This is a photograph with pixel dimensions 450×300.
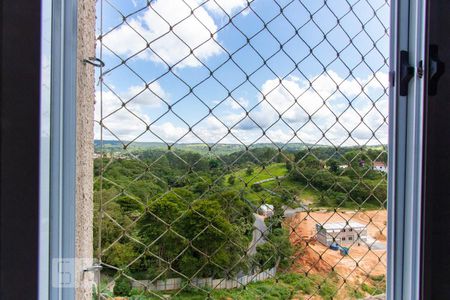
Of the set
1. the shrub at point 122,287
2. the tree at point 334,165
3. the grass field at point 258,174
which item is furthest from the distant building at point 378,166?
the shrub at point 122,287

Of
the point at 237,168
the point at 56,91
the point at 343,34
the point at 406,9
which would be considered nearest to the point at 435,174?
the point at 406,9

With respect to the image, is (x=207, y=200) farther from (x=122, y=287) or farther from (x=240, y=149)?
(x=122, y=287)

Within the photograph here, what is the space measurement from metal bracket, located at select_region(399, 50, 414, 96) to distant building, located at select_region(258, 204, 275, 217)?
426 millimetres

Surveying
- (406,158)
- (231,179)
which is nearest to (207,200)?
(231,179)

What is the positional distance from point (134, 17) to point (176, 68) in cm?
14

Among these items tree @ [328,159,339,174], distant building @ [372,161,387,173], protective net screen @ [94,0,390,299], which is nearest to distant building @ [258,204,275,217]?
protective net screen @ [94,0,390,299]

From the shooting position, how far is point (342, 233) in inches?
34.3

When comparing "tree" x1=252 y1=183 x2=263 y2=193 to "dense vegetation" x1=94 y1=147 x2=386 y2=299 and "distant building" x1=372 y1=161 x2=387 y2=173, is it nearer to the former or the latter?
"dense vegetation" x1=94 y1=147 x2=386 y2=299

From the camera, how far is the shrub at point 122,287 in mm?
633

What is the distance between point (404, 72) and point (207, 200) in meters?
0.50

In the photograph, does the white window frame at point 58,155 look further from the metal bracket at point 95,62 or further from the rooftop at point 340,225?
the rooftop at point 340,225

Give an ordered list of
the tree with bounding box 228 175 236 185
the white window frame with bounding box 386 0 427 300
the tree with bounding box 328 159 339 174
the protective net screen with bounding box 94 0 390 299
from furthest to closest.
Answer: the tree with bounding box 328 159 339 174
the tree with bounding box 228 175 236 185
the protective net screen with bounding box 94 0 390 299
the white window frame with bounding box 386 0 427 300

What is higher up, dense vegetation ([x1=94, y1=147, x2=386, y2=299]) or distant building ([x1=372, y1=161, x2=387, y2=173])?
distant building ([x1=372, y1=161, x2=387, y2=173])

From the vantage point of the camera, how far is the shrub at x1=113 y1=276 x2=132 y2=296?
633 millimetres
